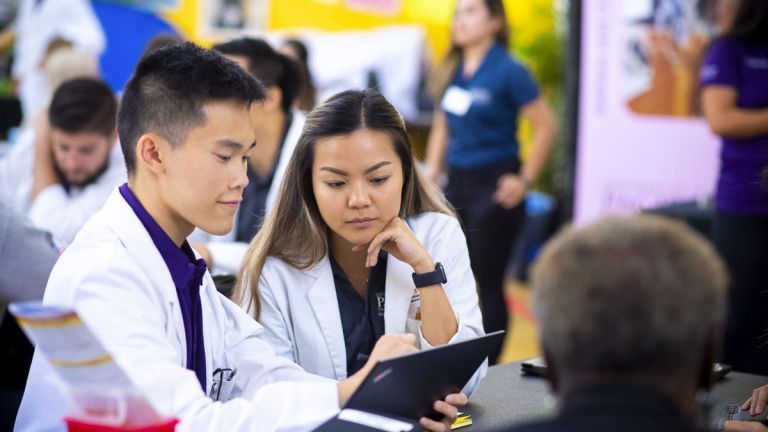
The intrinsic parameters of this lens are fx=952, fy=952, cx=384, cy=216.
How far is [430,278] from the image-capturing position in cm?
209

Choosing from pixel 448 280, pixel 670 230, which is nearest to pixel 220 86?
pixel 448 280

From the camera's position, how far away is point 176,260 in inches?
65.2

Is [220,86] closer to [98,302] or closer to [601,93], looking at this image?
[98,302]

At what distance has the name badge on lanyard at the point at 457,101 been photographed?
441 cm

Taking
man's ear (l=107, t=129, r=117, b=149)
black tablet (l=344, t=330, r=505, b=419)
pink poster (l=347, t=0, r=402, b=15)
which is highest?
pink poster (l=347, t=0, r=402, b=15)

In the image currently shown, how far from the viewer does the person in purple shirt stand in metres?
3.26

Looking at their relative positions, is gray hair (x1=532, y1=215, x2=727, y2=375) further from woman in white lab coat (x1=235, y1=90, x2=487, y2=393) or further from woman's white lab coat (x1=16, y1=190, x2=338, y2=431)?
woman in white lab coat (x1=235, y1=90, x2=487, y2=393)

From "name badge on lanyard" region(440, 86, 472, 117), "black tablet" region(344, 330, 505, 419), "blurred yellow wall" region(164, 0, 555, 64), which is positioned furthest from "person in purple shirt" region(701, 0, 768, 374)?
"blurred yellow wall" region(164, 0, 555, 64)

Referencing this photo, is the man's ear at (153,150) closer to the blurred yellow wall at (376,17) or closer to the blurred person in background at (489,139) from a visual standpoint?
the blurred person in background at (489,139)

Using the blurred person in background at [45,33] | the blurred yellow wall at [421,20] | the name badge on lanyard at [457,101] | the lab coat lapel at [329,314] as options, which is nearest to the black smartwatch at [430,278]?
the lab coat lapel at [329,314]

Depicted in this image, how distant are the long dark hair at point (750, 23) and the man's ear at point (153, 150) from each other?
2360 millimetres

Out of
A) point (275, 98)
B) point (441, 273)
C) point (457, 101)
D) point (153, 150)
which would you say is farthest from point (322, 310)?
point (457, 101)

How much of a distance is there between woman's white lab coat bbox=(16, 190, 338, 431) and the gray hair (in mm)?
573

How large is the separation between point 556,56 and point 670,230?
7.32 metres
